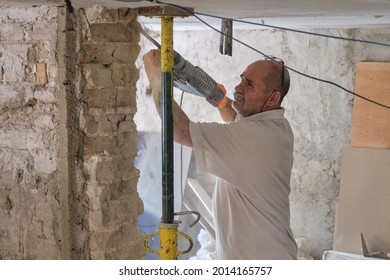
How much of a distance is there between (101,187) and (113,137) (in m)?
0.21

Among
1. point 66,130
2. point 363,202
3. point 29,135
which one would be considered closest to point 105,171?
point 66,130

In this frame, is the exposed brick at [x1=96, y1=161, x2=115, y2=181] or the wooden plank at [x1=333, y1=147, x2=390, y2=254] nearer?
the exposed brick at [x1=96, y1=161, x2=115, y2=181]

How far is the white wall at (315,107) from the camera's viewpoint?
4723mm

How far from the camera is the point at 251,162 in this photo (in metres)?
2.71

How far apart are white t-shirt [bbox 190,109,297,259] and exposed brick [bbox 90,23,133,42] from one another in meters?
0.51

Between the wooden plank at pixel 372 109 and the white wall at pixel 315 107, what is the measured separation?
0.29ft

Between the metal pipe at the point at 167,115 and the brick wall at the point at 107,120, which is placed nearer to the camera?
the metal pipe at the point at 167,115

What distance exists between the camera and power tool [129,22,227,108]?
2.58 metres

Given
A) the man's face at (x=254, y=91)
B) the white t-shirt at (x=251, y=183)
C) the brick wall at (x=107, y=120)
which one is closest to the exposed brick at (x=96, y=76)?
the brick wall at (x=107, y=120)

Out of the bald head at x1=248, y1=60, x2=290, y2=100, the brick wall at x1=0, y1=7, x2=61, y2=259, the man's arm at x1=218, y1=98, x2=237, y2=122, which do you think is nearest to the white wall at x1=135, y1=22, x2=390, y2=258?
the man's arm at x1=218, y1=98, x2=237, y2=122

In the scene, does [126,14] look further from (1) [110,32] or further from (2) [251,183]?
(2) [251,183]

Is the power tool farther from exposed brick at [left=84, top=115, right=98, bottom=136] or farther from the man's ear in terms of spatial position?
exposed brick at [left=84, top=115, right=98, bottom=136]

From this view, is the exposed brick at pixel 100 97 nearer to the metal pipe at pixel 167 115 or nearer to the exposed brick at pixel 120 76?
the exposed brick at pixel 120 76

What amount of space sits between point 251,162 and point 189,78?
432 millimetres
